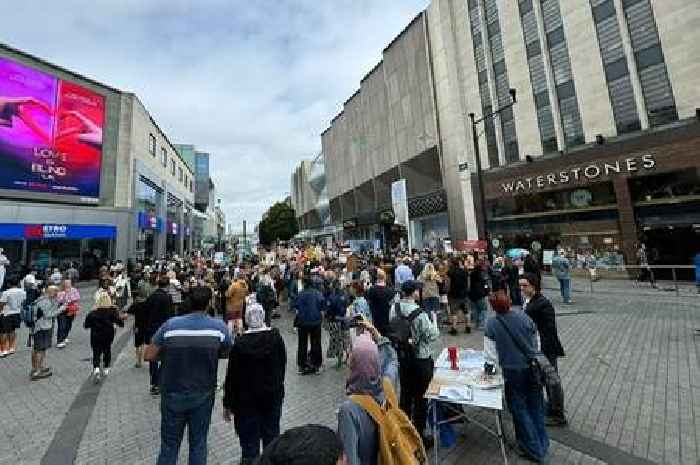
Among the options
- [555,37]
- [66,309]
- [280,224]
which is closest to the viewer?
[66,309]

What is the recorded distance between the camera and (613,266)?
1772cm

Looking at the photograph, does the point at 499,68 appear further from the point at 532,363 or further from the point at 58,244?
the point at 58,244

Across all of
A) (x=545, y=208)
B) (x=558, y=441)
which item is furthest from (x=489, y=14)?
(x=558, y=441)

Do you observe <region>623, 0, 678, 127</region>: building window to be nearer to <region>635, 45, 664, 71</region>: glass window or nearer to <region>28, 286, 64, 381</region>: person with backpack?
<region>635, 45, 664, 71</region>: glass window

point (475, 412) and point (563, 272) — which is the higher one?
point (563, 272)

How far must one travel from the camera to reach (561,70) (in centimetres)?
2191

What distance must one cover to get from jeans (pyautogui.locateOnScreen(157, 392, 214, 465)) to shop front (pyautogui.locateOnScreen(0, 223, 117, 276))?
27.2 metres

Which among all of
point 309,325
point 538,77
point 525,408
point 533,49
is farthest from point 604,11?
point 525,408

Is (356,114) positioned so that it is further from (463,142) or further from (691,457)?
(691,457)

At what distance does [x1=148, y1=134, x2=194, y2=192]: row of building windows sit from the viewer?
119 feet

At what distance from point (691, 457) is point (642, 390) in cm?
196

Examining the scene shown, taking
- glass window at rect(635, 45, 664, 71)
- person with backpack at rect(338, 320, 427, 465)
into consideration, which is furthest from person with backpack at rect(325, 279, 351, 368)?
glass window at rect(635, 45, 664, 71)

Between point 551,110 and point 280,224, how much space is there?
60119 millimetres

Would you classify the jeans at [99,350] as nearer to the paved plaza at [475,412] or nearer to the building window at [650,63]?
the paved plaza at [475,412]
